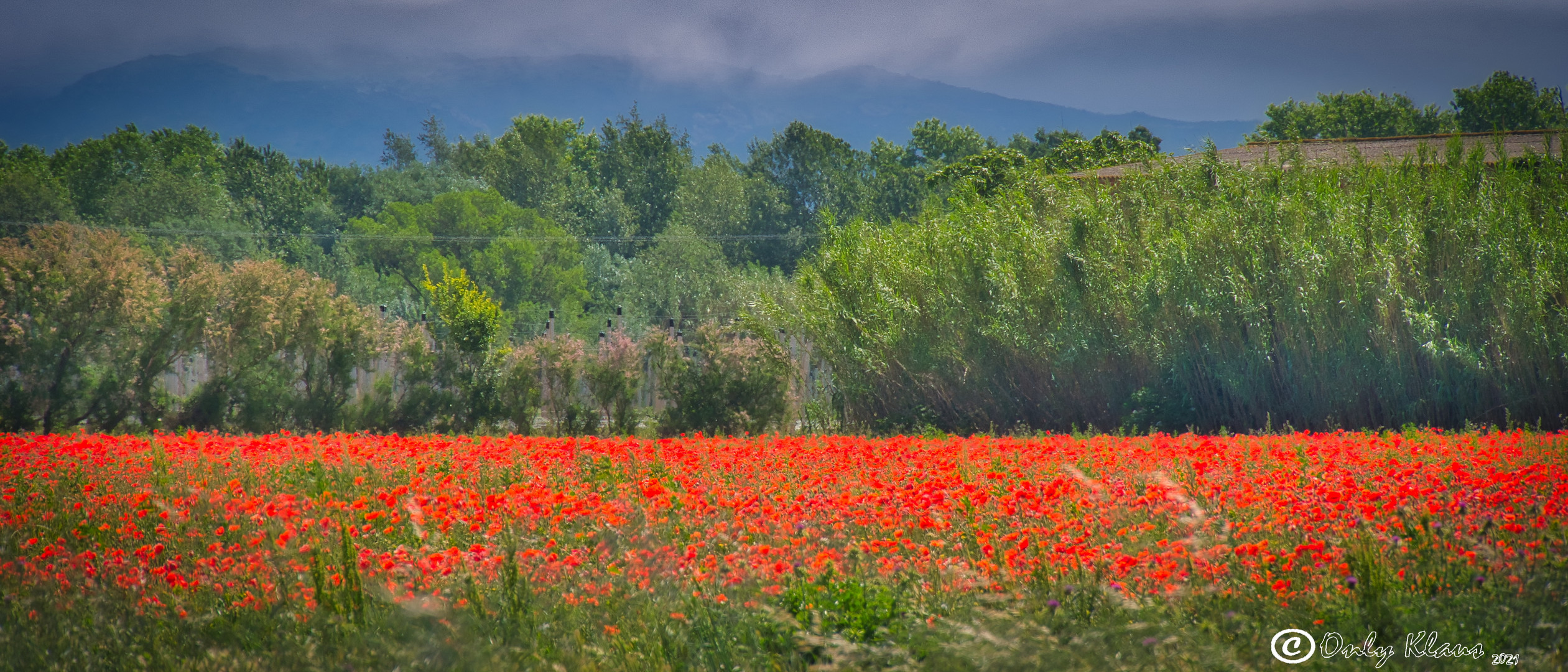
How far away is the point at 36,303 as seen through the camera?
1189 centimetres

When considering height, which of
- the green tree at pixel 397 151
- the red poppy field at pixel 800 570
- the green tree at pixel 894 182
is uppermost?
the green tree at pixel 397 151

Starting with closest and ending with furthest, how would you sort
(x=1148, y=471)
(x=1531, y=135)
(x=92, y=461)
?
(x=1148, y=471) → (x=92, y=461) → (x=1531, y=135)

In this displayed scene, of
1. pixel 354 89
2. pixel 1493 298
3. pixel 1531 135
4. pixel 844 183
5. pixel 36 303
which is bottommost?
pixel 1493 298

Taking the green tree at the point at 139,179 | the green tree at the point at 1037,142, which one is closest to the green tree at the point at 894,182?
the green tree at the point at 1037,142

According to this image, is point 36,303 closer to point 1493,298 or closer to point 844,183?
point 1493,298

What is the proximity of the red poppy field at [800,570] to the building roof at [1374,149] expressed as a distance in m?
7.27

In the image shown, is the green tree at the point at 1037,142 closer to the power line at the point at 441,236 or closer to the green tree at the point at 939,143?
the green tree at the point at 939,143

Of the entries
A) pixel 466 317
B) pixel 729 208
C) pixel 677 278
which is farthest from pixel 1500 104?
pixel 466 317

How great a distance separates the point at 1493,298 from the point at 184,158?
2127 inches

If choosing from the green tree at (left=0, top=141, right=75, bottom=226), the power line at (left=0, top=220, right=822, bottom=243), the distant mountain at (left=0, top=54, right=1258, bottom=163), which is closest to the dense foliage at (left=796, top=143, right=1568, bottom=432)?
the distant mountain at (left=0, top=54, right=1258, bottom=163)

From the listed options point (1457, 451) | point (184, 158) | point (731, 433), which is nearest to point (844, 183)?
point (184, 158)

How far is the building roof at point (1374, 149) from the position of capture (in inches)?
437

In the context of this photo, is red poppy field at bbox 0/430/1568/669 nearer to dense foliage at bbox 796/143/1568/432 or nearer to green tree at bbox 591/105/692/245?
dense foliage at bbox 796/143/1568/432

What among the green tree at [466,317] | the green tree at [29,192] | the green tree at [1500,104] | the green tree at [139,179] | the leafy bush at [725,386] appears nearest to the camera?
the leafy bush at [725,386]
